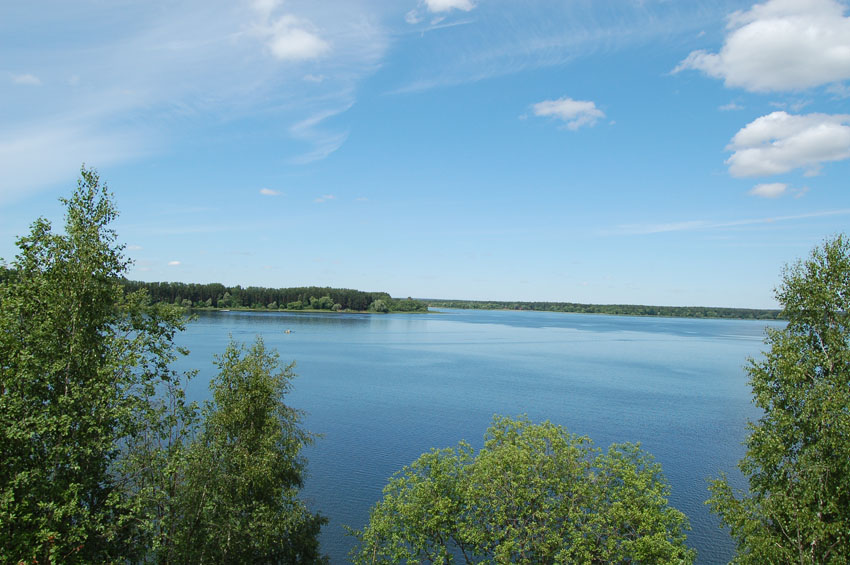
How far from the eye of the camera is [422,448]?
32250 millimetres

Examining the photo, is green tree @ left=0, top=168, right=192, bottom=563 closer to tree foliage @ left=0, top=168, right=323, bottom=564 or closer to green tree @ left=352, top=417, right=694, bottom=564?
tree foliage @ left=0, top=168, right=323, bottom=564

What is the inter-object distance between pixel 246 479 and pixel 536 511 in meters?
8.93

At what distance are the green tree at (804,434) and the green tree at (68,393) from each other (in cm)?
1476

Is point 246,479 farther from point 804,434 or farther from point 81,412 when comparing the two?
point 804,434

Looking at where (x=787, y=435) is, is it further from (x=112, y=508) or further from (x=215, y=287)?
(x=215, y=287)

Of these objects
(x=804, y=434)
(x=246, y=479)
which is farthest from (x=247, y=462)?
(x=804, y=434)

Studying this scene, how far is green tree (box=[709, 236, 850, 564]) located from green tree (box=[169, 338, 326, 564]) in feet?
41.9

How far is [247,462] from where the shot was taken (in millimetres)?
15266

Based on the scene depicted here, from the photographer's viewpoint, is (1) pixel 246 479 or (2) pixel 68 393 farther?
(1) pixel 246 479

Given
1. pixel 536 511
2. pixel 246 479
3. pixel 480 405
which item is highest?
pixel 246 479

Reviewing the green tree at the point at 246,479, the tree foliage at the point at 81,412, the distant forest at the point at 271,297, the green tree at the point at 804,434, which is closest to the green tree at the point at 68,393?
the tree foliage at the point at 81,412

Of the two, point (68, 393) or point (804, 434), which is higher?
point (68, 393)

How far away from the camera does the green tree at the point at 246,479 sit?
566 inches

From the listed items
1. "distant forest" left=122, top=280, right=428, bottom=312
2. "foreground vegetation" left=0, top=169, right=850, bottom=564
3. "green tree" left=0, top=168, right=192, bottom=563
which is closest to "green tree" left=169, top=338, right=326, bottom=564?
"foreground vegetation" left=0, top=169, right=850, bottom=564
